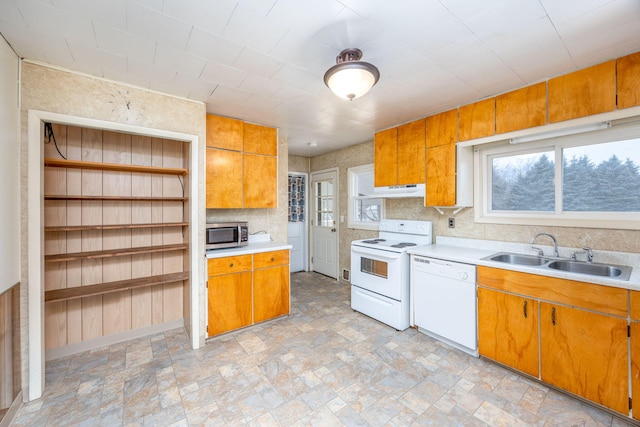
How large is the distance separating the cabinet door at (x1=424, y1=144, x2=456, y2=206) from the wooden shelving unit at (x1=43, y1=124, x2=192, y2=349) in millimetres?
2763

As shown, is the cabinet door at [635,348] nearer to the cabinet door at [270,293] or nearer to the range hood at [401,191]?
the range hood at [401,191]

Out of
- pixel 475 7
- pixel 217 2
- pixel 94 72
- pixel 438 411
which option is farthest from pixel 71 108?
pixel 438 411

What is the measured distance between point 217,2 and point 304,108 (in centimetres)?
153

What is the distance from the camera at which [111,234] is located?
8.93 feet

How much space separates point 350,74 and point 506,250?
2.35 meters

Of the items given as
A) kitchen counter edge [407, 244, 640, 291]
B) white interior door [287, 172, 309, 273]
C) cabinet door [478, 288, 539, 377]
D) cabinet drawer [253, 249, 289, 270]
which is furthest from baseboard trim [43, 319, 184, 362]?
cabinet door [478, 288, 539, 377]

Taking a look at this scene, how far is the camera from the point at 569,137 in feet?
7.95

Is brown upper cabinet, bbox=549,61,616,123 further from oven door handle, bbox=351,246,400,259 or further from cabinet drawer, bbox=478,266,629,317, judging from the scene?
oven door handle, bbox=351,246,400,259

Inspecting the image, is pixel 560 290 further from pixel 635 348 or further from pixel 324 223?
pixel 324 223

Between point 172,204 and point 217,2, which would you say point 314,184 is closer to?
point 172,204

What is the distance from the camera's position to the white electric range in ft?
9.78

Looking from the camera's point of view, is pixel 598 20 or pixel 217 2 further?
pixel 598 20

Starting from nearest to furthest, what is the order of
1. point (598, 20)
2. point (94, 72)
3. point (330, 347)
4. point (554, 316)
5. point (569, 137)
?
point (598, 20) < point (554, 316) < point (94, 72) < point (569, 137) < point (330, 347)

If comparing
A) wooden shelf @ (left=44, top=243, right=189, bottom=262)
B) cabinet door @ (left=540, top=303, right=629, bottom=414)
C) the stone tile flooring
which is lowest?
the stone tile flooring
